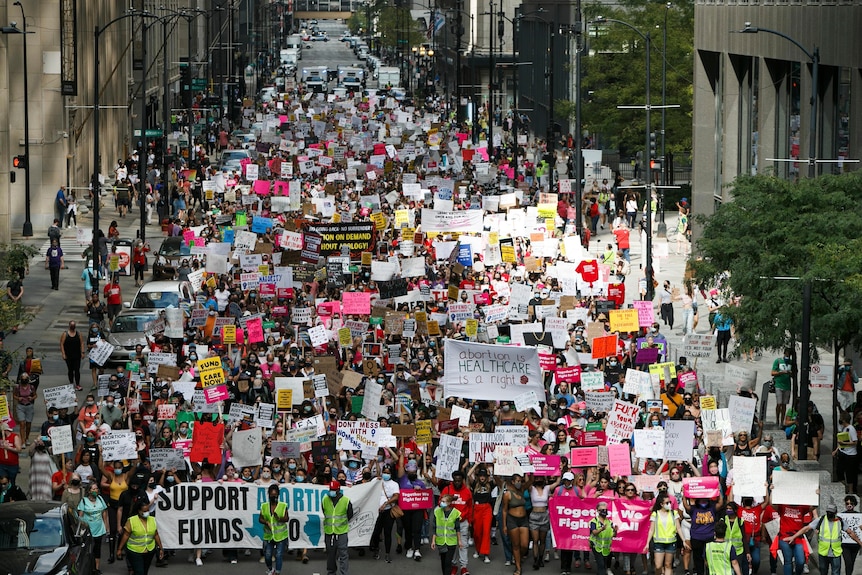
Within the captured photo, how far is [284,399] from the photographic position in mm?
24938

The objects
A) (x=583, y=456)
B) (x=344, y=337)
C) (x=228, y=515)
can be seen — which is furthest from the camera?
(x=344, y=337)

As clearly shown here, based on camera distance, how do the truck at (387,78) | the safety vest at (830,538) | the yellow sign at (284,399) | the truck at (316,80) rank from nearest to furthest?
1. the safety vest at (830,538)
2. the yellow sign at (284,399)
3. the truck at (316,80)
4. the truck at (387,78)

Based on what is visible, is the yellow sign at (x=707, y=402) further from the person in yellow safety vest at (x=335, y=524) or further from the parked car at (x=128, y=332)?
the parked car at (x=128, y=332)

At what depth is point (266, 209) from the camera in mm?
50219

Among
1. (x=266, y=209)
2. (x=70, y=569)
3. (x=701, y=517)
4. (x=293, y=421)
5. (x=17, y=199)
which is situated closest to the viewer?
(x=70, y=569)

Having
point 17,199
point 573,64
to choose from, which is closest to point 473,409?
point 17,199

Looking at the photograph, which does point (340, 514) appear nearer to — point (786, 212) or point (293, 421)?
point (293, 421)

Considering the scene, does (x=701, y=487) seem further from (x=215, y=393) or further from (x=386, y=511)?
(x=215, y=393)

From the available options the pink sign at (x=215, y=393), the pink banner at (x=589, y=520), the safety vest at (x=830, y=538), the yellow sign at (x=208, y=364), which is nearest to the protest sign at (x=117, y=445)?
the pink sign at (x=215, y=393)

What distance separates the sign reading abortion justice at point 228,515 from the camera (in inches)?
826

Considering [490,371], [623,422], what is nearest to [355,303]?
[490,371]

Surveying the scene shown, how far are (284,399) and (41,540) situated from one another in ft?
24.3

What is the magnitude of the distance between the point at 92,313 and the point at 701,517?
Answer: 63.7 feet

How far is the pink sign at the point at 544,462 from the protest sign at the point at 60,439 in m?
5.87
